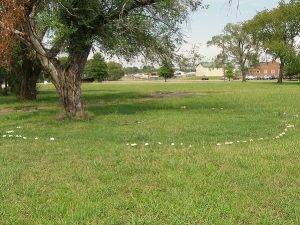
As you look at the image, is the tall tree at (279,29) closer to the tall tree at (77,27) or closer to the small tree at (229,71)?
the small tree at (229,71)

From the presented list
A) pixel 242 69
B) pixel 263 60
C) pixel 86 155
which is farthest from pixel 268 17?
pixel 86 155

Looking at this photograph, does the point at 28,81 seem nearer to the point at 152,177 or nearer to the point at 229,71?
the point at 152,177

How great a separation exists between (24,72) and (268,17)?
46.8 metres

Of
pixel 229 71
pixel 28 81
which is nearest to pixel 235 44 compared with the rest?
pixel 229 71

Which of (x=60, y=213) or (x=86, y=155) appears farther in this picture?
(x=86, y=155)

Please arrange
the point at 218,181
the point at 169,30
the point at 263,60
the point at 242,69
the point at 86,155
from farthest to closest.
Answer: the point at 242,69
the point at 263,60
the point at 169,30
the point at 86,155
the point at 218,181

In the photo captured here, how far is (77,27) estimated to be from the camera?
46.0ft

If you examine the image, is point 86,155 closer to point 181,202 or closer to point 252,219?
point 181,202

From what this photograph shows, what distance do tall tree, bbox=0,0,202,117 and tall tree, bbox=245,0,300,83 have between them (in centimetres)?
4736

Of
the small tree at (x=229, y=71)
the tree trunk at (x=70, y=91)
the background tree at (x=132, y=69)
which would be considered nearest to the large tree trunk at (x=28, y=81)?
the background tree at (x=132, y=69)

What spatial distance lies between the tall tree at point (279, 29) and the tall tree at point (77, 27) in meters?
47.4

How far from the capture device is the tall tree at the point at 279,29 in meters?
61.0

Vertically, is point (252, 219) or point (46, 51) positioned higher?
point (46, 51)

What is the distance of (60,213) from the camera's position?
4977mm
